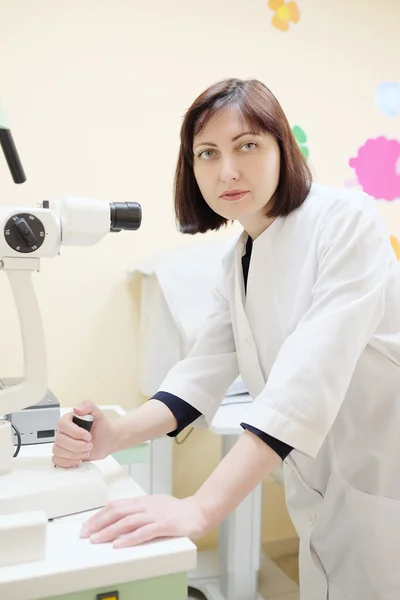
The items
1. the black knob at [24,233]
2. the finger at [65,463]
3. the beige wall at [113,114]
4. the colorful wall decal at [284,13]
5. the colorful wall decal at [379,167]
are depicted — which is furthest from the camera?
the colorful wall decal at [379,167]

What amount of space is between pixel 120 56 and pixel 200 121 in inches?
41.6

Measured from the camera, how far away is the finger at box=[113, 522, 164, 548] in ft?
2.15

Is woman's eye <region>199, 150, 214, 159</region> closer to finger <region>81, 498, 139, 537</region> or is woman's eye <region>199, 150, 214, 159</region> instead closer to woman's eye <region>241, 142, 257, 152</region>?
woman's eye <region>241, 142, 257, 152</region>

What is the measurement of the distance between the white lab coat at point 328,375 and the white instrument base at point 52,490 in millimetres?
239

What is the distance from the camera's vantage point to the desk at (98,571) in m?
0.60

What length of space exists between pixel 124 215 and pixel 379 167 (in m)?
1.74

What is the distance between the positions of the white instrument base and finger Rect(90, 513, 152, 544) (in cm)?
9

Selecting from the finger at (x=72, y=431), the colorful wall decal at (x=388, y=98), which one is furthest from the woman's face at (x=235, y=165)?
the colorful wall decal at (x=388, y=98)

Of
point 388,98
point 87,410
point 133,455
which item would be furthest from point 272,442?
point 388,98

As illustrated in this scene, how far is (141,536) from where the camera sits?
660 millimetres

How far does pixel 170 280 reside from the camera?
173 centimetres

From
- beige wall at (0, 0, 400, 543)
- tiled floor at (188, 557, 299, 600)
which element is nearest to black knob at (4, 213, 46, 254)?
beige wall at (0, 0, 400, 543)

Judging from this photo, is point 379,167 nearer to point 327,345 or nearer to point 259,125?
point 259,125

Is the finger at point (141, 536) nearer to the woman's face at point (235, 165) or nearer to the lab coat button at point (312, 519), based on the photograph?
the lab coat button at point (312, 519)
